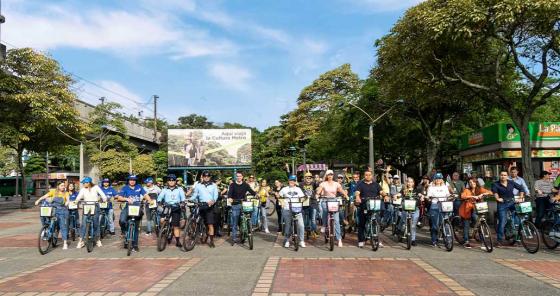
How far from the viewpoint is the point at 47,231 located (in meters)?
11.0

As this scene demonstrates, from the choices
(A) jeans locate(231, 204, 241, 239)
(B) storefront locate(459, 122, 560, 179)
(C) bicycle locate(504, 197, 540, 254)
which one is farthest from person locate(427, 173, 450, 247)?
(B) storefront locate(459, 122, 560, 179)

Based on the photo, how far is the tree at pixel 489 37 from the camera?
515 inches

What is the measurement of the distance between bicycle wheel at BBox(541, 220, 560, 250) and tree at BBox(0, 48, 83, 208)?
26590 mm

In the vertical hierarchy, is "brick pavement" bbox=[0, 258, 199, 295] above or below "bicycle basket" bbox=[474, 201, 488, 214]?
below

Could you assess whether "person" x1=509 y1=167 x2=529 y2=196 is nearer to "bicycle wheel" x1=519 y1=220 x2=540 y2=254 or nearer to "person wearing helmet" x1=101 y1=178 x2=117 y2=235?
"bicycle wheel" x1=519 y1=220 x2=540 y2=254

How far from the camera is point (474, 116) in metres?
29.7

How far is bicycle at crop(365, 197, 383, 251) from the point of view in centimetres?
1027

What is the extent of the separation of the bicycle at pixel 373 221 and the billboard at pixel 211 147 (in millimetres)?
38002

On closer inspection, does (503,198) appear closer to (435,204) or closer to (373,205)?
(435,204)

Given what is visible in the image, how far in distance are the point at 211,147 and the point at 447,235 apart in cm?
3947

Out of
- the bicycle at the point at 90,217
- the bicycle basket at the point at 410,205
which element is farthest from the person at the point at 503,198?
the bicycle at the point at 90,217

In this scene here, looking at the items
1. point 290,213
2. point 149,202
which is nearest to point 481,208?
point 290,213

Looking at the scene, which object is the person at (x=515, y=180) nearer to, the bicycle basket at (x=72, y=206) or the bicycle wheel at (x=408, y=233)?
the bicycle wheel at (x=408, y=233)

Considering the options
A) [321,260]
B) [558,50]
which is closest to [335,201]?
[321,260]
